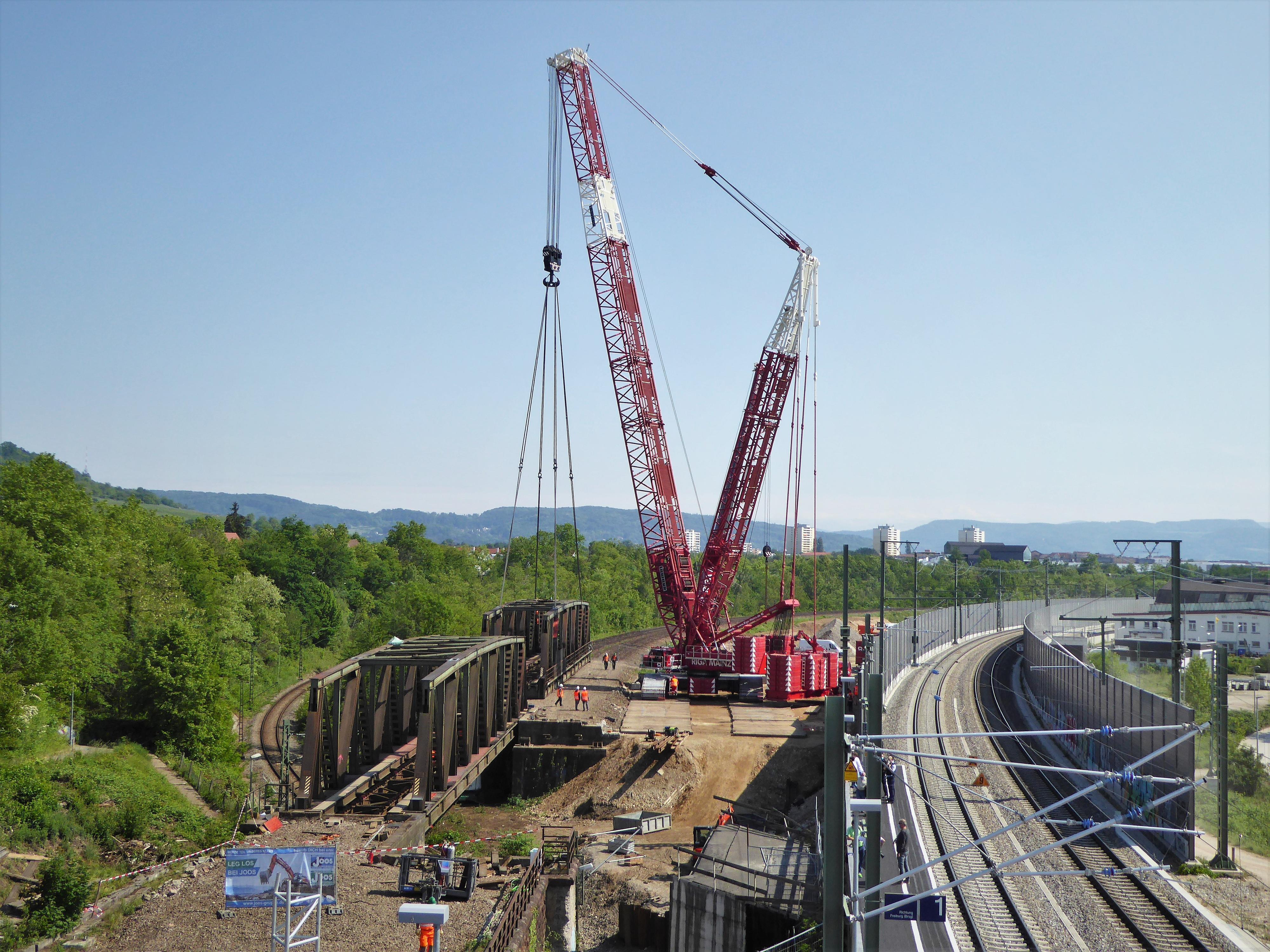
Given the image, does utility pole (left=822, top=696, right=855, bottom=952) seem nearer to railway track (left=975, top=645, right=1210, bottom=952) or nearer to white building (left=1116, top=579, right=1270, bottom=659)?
railway track (left=975, top=645, right=1210, bottom=952)

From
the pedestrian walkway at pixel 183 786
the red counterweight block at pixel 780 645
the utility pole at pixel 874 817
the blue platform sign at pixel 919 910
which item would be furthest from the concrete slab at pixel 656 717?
the utility pole at pixel 874 817

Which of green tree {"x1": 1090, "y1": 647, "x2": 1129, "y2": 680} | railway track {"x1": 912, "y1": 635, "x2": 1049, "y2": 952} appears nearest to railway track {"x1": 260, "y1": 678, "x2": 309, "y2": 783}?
railway track {"x1": 912, "y1": 635, "x2": 1049, "y2": 952}

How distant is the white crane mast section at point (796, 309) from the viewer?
1970 inches

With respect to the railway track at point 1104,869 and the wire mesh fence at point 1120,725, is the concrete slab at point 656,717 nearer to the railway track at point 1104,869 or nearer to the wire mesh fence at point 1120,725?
the railway track at point 1104,869

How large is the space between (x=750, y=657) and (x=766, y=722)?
7.05m

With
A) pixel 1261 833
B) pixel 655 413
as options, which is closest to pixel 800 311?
pixel 655 413

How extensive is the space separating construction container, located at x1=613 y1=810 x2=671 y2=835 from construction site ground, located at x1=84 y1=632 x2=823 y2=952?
1.00 ft

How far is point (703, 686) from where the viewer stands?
48.4 meters

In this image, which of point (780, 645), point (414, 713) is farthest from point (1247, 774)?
point (414, 713)

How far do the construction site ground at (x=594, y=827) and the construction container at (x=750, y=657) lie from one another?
99.2 inches

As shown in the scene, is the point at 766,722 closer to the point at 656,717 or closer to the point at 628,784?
the point at 656,717

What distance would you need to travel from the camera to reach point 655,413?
4975cm

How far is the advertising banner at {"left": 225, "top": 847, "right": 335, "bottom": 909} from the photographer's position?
13.9 metres

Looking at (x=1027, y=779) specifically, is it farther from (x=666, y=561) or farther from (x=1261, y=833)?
(x=666, y=561)
